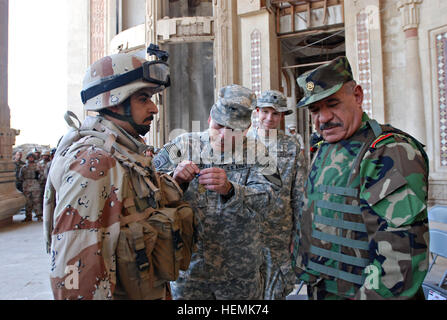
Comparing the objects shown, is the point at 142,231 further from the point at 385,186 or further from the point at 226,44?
the point at 226,44

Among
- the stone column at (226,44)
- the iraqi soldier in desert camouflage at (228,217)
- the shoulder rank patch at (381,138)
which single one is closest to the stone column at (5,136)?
the stone column at (226,44)

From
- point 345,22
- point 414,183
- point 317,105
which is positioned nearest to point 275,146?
point 317,105

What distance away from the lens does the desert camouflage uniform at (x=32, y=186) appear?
8.21 meters

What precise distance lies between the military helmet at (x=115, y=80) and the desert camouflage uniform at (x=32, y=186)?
803 cm

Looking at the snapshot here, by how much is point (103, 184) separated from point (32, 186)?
339 inches

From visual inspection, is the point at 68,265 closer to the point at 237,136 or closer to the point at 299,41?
the point at 237,136

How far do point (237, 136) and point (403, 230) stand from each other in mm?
1200

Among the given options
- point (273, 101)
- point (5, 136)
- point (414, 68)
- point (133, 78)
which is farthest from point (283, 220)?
point (5, 136)

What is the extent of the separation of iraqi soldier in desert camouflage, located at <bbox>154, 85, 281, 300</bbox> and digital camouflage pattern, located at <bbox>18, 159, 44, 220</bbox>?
7.79 meters

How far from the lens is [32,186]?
837 cm

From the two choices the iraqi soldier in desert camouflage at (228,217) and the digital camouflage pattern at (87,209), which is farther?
the iraqi soldier in desert camouflage at (228,217)

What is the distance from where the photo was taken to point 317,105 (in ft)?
4.62

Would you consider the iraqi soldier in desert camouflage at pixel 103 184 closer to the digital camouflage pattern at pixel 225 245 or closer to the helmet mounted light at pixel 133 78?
the helmet mounted light at pixel 133 78

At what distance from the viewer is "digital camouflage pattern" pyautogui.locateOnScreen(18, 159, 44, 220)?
26.9ft
